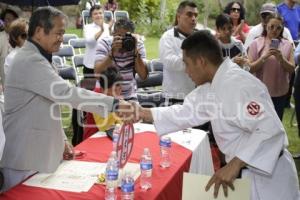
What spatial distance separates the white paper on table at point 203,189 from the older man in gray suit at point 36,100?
24.3 inches

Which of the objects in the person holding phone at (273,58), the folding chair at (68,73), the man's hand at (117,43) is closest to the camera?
the man's hand at (117,43)

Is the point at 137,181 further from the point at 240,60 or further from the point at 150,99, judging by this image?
the point at 150,99

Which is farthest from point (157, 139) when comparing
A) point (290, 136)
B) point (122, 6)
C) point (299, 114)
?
point (122, 6)

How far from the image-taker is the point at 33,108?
2354 mm

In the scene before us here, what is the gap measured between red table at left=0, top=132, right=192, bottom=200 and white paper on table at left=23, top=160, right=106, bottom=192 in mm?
49

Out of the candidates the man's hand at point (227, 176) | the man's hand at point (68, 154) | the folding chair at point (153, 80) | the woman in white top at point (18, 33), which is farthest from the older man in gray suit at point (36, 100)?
the folding chair at point (153, 80)

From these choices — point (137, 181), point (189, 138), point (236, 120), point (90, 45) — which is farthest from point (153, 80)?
point (236, 120)

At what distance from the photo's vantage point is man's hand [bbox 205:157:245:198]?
1914mm

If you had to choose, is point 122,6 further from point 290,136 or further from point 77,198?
point 77,198

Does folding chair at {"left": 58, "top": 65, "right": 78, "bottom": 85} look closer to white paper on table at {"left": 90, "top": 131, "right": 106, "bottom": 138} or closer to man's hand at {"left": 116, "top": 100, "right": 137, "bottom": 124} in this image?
white paper on table at {"left": 90, "top": 131, "right": 106, "bottom": 138}

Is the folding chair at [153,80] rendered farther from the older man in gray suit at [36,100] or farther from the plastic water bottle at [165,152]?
the older man in gray suit at [36,100]

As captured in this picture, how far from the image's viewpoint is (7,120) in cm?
240

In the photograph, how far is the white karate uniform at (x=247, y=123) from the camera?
1.93 metres

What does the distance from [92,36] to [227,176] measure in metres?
3.96
